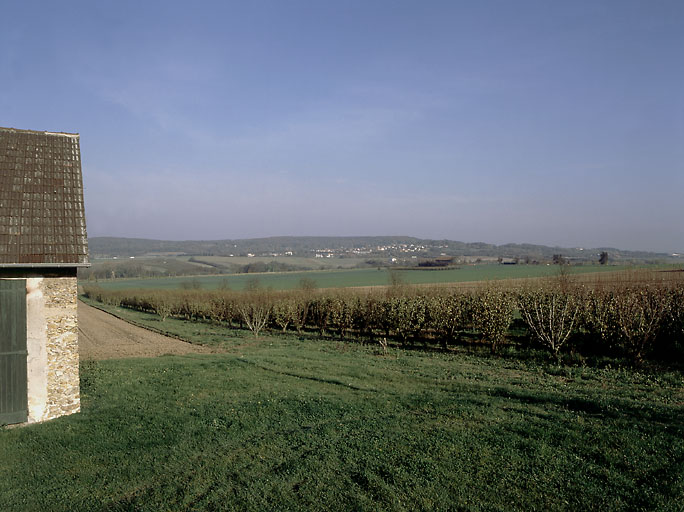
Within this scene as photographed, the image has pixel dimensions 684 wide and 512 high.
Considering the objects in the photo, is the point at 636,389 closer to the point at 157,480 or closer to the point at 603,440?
the point at 603,440

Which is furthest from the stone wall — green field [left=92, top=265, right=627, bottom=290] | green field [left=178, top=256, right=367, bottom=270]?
green field [left=178, top=256, right=367, bottom=270]

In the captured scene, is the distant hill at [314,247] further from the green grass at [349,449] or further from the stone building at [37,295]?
the stone building at [37,295]

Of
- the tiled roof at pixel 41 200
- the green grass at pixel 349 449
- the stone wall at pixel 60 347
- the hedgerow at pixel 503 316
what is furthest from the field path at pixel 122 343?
the tiled roof at pixel 41 200

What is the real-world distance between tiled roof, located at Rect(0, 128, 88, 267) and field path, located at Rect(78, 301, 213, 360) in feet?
44.3

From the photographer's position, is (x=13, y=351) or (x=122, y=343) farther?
(x=122, y=343)

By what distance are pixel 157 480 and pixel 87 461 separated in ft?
6.38

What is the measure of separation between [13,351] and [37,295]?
4.50ft

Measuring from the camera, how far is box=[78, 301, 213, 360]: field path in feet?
84.2

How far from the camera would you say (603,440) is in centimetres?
768

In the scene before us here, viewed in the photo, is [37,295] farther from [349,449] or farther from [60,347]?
[349,449]

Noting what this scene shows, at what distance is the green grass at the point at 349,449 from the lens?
620cm

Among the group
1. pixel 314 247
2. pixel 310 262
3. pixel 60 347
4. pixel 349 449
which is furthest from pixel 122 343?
pixel 314 247

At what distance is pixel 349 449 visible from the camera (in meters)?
7.68

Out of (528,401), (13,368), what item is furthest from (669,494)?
(13,368)
